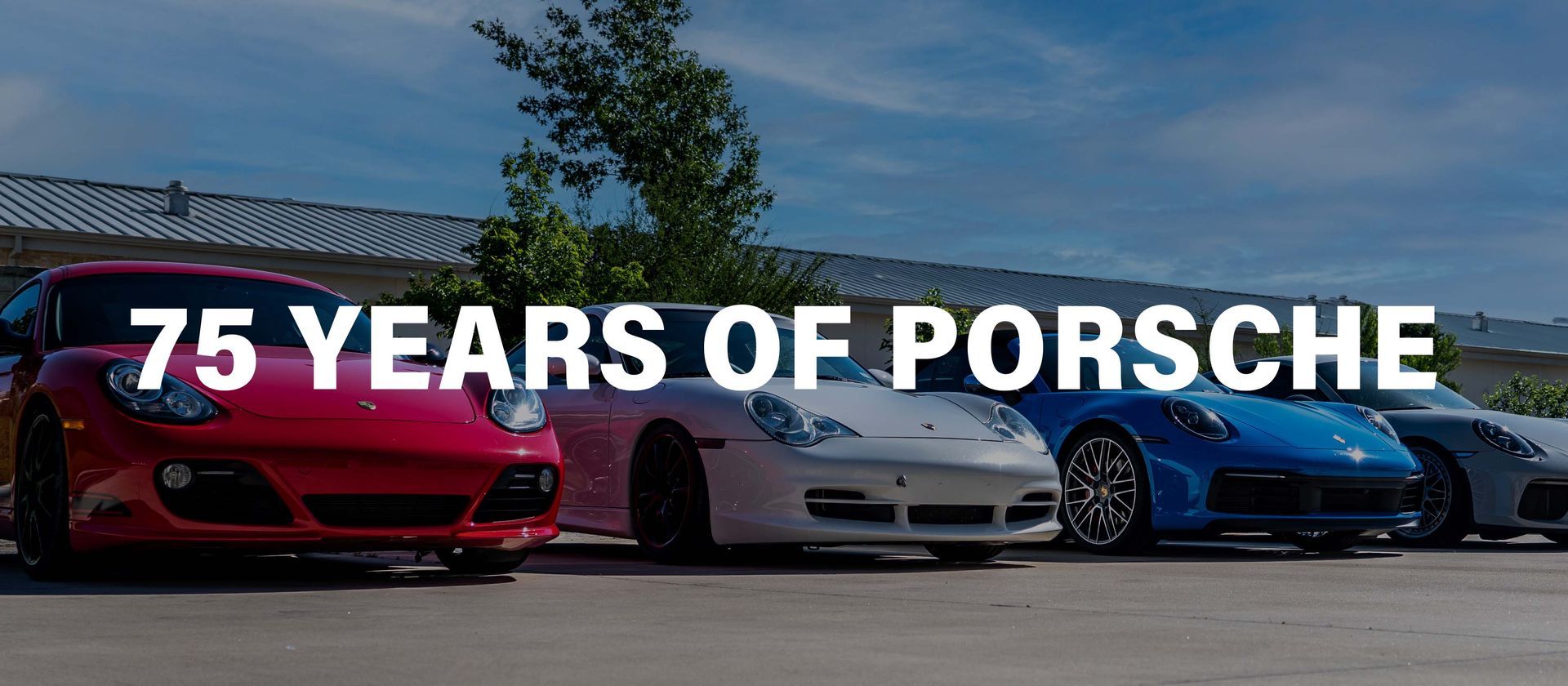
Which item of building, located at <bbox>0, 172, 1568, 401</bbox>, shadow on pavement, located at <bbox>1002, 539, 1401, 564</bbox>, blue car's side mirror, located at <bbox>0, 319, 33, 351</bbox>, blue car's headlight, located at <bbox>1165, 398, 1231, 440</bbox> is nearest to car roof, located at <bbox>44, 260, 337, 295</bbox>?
blue car's side mirror, located at <bbox>0, 319, 33, 351</bbox>

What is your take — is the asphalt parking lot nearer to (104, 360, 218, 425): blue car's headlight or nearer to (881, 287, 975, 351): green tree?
(104, 360, 218, 425): blue car's headlight

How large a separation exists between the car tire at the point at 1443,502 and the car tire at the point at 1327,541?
0.57 m

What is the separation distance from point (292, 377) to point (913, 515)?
2732mm

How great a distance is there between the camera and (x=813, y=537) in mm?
6867

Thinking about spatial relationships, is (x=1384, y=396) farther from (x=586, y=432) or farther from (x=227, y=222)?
(x=227, y=222)

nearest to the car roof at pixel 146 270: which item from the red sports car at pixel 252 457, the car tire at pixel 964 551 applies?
the red sports car at pixel 252 457

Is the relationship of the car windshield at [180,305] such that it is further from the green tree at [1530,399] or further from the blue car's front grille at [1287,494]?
the green tree at [1530,399]

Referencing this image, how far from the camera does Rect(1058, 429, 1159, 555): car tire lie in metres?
8.45

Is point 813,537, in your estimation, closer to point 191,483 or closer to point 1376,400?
point 191,483

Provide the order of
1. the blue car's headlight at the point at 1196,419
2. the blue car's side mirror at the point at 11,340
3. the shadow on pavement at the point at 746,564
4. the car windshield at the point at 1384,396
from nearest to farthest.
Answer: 1. the blue car's side mirror at the point at 11,340
2. the shadow on pavement at the point at 746,564
3. the blue car's headlight at the point at 1196,419
4. the car windshield at the point at 1384,396

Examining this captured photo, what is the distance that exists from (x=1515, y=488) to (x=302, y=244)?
80.4 ft

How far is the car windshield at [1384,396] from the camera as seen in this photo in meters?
10.8

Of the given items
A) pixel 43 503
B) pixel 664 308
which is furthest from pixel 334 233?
pixel 43 503

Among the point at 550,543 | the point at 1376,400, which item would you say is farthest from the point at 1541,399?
the point at 550,543
